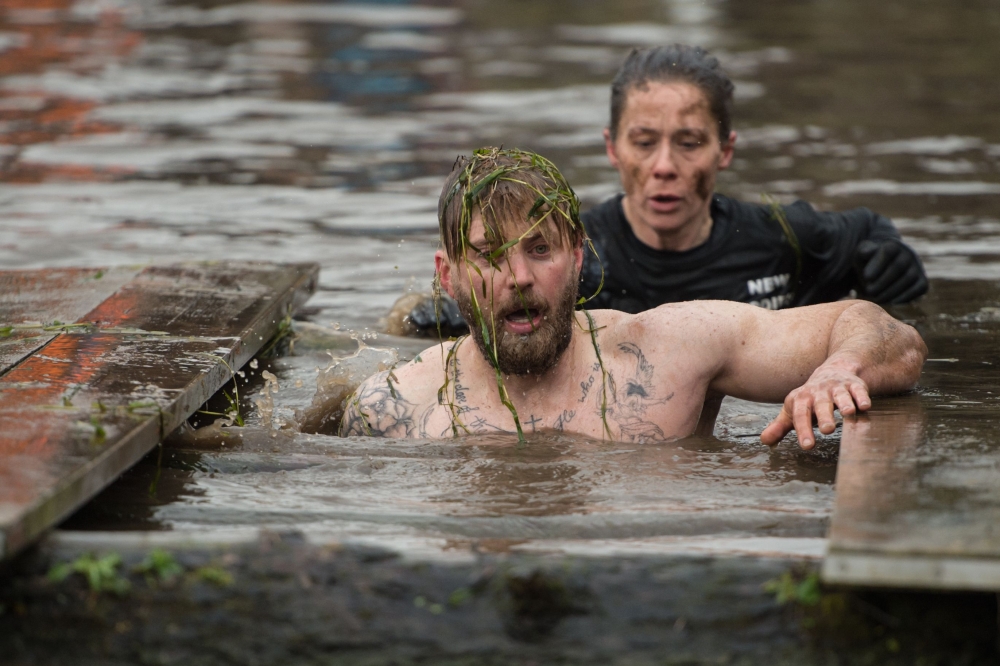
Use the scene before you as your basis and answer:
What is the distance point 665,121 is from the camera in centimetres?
618

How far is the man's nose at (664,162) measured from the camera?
6133mm

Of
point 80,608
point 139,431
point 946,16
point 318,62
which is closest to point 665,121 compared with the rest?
point 139,431

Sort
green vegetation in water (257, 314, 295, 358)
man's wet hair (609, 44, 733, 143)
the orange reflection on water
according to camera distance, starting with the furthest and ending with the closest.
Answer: the orange reflection on water < man's wet hair (609, 44, 733, 143) < green vegetation in water (257, 314, 295, 358)

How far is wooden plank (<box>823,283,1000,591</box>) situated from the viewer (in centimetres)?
276

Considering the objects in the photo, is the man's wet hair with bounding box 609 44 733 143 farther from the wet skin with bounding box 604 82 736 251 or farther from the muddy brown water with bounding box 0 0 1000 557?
the muddy brown water with bounding box 0 0 1000 557

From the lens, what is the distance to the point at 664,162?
612 centimetres

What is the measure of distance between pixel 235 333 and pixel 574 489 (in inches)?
77.8

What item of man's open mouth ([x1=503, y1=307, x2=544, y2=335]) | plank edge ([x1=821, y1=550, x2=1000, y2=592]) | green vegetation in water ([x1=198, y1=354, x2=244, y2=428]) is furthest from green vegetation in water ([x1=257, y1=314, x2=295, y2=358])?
plank edge ([x1=821, y1=550, x2=1000, y2=592])

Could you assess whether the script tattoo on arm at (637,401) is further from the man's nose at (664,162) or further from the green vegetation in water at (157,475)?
the man's nose at (664,162)

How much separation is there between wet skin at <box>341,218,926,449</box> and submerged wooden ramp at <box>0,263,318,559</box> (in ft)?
2.62

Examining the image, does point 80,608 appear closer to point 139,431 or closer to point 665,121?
point 139,431

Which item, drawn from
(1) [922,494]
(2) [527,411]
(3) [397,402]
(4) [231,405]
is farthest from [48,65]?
(1) [922,494]

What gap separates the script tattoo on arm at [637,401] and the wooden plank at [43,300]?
2.09 metres

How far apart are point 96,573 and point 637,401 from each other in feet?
6.73
